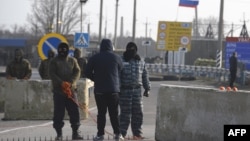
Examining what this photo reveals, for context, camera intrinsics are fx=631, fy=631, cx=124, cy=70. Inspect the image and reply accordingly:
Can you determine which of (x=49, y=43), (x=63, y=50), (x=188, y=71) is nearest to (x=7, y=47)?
(x=188, y=71)

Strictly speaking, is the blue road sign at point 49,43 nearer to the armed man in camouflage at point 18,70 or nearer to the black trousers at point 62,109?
the armed man in camouflage at point 18,70

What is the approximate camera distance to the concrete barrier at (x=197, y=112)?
33.0 feet

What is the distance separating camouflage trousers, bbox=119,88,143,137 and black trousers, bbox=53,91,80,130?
2.89 feet

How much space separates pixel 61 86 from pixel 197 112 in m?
2.53

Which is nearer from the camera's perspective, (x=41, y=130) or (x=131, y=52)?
(x=131, y=52)

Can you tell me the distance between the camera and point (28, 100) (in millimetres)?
15375

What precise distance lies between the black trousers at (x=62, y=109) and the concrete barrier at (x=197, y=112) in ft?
5.03

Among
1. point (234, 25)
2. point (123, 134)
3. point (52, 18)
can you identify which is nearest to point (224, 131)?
point (123, 134)

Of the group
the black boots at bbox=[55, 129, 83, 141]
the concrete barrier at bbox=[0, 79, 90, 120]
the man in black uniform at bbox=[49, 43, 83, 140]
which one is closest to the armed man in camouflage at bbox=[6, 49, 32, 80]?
the concrete barrier at bbox=[0, 79, 90, 120]

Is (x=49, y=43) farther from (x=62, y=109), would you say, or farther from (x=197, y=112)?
(x=197, y=112)

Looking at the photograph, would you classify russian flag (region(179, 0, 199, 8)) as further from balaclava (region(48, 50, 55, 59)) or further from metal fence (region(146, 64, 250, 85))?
balaclava (region(48, 50, 55, 59))

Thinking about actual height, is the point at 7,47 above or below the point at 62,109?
below

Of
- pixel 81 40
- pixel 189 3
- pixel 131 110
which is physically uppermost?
pixel 189 3

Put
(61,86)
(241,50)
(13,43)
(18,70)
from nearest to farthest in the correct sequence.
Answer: (61,86), (18,70), (241,50), (13,43)
